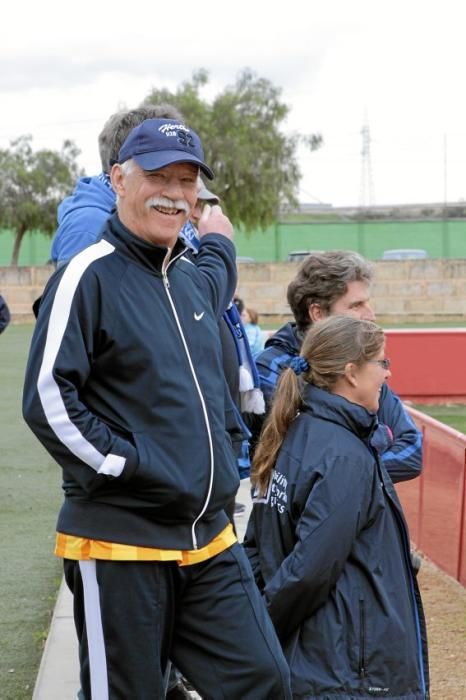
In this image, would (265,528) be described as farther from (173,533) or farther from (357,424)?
(173,533)

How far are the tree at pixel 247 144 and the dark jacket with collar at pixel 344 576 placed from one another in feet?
138

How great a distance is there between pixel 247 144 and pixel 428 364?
32355mm

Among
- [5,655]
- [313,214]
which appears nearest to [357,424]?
[5,655]

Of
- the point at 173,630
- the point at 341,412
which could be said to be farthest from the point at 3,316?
the point at 173,630

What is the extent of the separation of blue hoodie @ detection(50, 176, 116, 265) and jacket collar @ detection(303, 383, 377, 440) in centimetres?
84

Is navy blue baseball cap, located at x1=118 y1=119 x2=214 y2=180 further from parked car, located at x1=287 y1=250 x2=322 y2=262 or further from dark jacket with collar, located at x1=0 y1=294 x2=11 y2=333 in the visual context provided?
parked car, located at x1=287 y1=250 x2=322 y2=262

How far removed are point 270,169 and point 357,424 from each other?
4390 cm

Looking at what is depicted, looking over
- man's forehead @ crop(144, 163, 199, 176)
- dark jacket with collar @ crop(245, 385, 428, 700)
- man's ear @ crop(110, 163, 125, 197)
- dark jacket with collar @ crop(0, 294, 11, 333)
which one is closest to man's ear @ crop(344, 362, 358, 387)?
dark jacket with collar @ crop(245, 385, 428, 700)

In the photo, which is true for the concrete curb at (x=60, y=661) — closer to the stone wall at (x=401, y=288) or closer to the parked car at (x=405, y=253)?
the stone wall at (x=401, y=288)

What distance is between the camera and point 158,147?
3125mm

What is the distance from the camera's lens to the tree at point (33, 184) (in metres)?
47.9

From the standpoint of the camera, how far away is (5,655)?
5.27 meters

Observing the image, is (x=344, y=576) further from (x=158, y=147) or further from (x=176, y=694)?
(x=158, y=147)

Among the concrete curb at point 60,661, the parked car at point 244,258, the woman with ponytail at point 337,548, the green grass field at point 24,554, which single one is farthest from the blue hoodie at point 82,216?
the parked car at point 244,258
